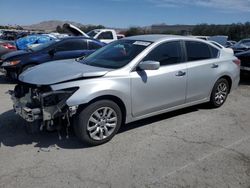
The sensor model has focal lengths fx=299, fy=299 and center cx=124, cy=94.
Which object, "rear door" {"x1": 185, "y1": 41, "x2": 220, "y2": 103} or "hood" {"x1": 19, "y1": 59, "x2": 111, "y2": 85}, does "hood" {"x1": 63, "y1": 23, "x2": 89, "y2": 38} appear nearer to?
"rear door" {"x1": 185, "y1": 41, "x2": 220, "y2": 103}

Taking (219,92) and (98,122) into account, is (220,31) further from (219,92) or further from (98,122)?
(98,122)

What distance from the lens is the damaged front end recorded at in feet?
13.6

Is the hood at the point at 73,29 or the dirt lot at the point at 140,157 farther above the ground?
the hood at the point at 73,29

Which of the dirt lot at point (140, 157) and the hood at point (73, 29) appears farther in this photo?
the hood at point (73, 29)

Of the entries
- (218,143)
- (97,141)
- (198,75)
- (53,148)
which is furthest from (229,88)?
(53,148)

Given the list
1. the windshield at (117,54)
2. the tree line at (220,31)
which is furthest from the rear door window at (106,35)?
the tree line at (220,31)

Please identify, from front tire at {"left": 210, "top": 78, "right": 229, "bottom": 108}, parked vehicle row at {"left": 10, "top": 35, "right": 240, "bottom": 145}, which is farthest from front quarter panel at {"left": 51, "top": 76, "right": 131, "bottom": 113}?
Result: front tire at {"left": 210, "top": 78, "right": 229, "bottom": 108}

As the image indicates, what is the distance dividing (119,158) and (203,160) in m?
1.14

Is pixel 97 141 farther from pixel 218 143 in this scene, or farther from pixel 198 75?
pixel 198 75

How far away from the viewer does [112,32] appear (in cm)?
1809

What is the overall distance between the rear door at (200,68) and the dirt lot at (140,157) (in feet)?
1.85

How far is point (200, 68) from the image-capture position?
5723 millimetres

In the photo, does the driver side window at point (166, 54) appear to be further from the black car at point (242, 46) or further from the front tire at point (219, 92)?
the black car at point (242, 46)

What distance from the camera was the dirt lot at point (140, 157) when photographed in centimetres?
353
